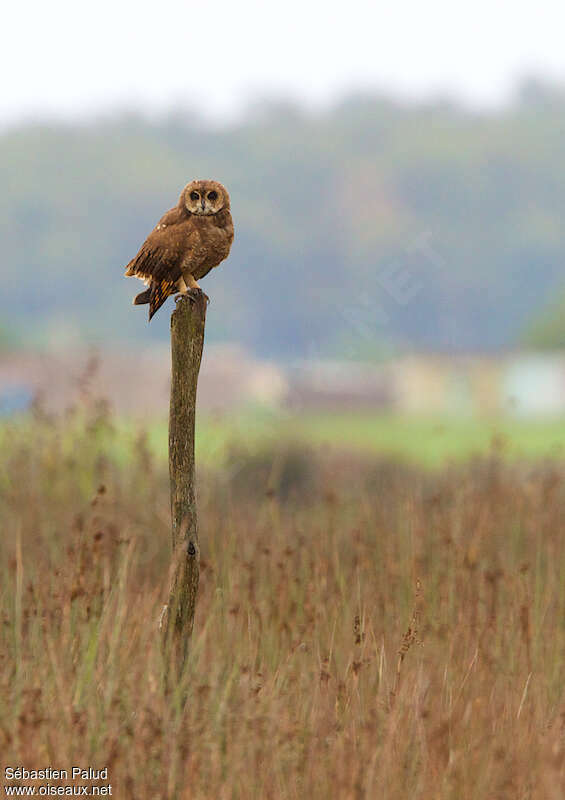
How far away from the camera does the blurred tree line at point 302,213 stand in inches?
4146

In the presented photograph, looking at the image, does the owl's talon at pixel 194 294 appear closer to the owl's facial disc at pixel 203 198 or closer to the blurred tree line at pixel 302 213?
the owl's facial disc at pixel 203 198

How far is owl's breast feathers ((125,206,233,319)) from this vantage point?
14.9ft

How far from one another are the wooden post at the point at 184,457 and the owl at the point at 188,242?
0.17 meters

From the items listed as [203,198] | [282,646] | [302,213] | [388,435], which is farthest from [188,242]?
[302,213]

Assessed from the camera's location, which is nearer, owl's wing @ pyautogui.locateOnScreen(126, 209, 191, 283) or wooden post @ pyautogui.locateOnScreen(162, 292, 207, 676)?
wooden post @ pyautogui.locateOnScreen(162, 292, 207, 676)

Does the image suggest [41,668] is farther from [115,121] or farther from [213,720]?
[115,121]

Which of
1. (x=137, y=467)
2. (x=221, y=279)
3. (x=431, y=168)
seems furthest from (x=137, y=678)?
(x=431, y=168)

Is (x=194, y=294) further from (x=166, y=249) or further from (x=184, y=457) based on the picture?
(x=184, y=457)

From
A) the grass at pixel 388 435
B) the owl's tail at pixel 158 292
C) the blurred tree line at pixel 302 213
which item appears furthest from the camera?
the blurred tree line at pixel 302 213

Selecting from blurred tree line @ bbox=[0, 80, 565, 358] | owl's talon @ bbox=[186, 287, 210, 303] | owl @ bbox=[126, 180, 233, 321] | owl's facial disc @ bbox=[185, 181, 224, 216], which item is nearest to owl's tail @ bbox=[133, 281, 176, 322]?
owl @ bbox=[126, 180, 233, 321]

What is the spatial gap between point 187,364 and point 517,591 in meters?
2.20

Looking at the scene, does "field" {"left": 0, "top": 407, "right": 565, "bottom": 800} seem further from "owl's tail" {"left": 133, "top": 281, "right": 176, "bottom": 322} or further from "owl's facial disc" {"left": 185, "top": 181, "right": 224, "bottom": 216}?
"owl's facial disc" {"left": 185, "top": 181, "right": 224, "bottom": 216}

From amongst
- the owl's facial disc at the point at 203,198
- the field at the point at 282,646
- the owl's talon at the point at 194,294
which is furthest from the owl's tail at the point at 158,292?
the field at the point at 282,646

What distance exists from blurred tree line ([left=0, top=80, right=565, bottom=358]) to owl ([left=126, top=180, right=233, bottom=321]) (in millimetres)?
65527
